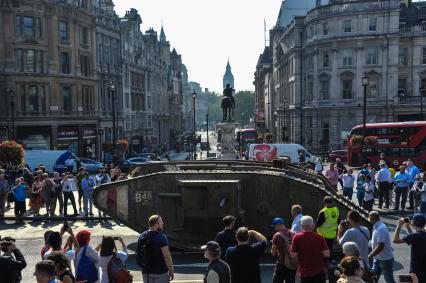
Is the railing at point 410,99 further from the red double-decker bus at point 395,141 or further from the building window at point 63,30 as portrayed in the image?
the building window at point 63,30

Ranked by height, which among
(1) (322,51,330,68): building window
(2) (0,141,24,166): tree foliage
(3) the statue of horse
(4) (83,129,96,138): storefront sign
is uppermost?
(1) (322,51,330,68): building window

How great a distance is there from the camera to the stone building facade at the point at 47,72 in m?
36.9

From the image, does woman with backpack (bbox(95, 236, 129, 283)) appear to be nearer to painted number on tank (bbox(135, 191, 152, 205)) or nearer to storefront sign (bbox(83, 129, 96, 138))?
painted number on tank (bbox(135, 191, 152, 205))

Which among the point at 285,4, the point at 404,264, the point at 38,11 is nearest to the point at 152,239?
the point at 404,264

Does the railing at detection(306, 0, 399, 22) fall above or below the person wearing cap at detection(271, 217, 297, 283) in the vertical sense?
above

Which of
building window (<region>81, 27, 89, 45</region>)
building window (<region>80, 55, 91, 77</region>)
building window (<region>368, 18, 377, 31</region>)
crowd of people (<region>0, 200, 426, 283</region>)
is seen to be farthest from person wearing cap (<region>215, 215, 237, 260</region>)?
building window (<region>368, 18, 377, 31</region>)

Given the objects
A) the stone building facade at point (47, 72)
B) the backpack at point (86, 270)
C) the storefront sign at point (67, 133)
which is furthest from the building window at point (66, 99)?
the backpack at point (86, 270)

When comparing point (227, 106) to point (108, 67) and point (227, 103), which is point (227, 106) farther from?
point (108, 67)

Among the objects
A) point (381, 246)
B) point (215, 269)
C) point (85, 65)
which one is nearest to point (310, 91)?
point (85, 65)

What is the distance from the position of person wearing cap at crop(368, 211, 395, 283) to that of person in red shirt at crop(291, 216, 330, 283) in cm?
157

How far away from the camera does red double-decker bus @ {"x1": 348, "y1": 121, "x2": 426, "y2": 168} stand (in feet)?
107

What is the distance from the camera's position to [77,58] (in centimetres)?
4169

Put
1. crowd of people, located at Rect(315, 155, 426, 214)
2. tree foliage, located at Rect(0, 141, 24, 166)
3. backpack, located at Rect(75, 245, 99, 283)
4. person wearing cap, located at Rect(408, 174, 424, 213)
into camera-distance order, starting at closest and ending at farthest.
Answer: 1. backpack, located at Rect(75, 245, 99, 283)
2. person wearing cap, located at Rect(408, 174, 424, 213)
3. crowd of people, located at Rect(315, 155, 426, 214)
4. tree foliage, located at Rect(0, 141, 24, 166)

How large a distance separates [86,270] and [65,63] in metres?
36.4
